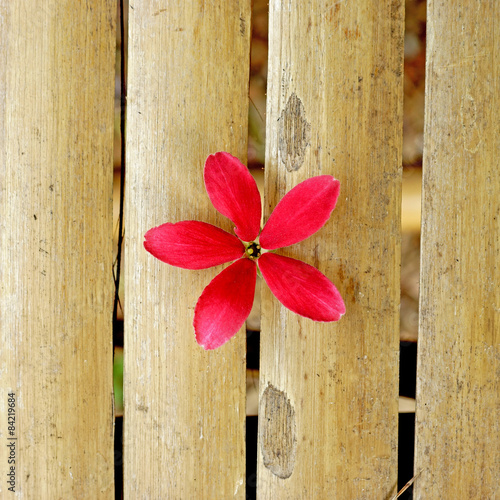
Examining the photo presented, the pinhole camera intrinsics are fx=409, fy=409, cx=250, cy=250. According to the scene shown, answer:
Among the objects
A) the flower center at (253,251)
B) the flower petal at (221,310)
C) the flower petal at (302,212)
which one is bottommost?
the flower petal at (221,310)

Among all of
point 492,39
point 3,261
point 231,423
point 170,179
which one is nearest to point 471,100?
point 492,39

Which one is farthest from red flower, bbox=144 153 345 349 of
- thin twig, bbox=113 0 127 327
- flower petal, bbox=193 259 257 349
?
thin twig, bbox=113 0 127 327

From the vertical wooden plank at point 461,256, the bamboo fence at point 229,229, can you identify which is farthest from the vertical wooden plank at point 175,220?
the vertical wooden plank at point 461,256

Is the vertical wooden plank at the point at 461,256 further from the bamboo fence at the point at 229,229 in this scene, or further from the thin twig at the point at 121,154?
the thin twig at the point at 121,154

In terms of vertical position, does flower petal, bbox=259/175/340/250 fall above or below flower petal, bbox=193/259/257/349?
above

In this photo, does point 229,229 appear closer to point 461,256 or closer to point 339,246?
point 339,246

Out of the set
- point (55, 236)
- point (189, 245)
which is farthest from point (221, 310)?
point (55, 236)

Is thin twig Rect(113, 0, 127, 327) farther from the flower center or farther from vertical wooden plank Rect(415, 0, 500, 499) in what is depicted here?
vertical wooden plank Rect(415, 0, 500, 499)
